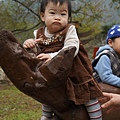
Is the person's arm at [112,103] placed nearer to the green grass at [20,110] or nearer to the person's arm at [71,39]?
the person's arm at [71,39]

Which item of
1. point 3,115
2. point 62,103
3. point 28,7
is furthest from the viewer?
point 28,7

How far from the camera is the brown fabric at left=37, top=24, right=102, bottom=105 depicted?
7.50ft

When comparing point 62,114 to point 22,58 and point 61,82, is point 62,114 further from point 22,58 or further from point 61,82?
point 22,58

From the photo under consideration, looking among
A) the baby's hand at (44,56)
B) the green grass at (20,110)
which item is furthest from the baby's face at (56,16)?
the green grass at (20,110)

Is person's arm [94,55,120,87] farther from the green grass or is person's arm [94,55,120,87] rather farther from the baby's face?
the green grass

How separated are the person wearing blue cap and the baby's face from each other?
75 cm

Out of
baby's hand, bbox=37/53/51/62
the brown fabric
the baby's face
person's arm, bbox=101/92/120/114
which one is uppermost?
the baby's face

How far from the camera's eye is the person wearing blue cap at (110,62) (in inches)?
117

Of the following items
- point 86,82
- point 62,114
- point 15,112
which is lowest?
point 15,112

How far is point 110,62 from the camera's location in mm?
2986

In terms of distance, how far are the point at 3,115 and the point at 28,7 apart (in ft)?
30.1

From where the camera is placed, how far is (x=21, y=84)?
6.66 feet

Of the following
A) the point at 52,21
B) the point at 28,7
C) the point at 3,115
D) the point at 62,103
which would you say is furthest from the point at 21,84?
the point at 28,7

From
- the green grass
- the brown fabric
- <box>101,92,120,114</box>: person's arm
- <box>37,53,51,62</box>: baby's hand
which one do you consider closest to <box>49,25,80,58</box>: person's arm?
the brown fabric
